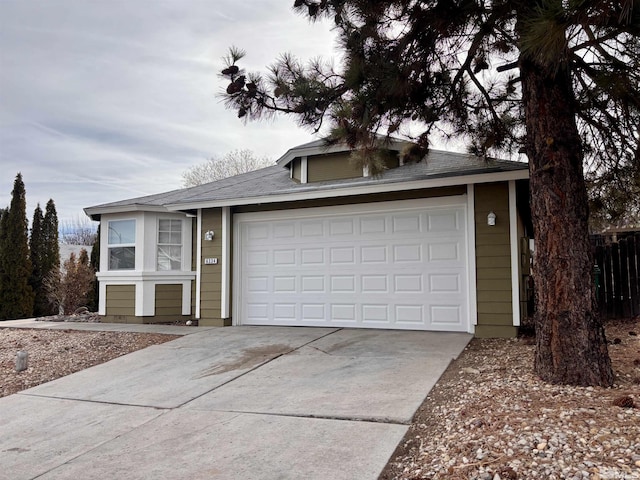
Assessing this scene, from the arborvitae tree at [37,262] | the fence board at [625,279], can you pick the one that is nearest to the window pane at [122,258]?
the arborvitae tree at [37,262]

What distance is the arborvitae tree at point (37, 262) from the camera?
15422mm

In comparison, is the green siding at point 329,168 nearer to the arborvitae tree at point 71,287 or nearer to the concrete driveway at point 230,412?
the concrete driveway at point 230,412

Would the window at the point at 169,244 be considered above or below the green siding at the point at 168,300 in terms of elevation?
above

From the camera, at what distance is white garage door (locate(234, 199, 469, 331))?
7.53 metres

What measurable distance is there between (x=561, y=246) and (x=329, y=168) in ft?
18.6

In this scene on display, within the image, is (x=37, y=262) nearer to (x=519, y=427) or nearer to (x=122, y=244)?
(x=122, y=244)

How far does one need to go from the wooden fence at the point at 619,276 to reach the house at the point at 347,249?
1.55 m

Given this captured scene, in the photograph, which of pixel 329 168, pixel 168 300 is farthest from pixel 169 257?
pixel 329 168

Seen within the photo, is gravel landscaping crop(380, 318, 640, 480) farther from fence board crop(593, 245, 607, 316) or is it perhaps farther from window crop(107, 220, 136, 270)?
window crop(107, 220, 136, 270)

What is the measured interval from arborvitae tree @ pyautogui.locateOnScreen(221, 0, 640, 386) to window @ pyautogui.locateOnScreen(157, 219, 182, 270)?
245 inches

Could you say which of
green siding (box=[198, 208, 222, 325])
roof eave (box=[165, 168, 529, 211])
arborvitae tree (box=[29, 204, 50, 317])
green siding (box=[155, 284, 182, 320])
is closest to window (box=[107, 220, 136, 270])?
green siding (box=[155, 284, 182, 320])

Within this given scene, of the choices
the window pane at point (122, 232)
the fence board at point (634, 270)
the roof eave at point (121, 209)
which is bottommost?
the fence board at point (634, 270)

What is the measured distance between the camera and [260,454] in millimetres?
3234

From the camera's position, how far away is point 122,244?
10.7 meters
